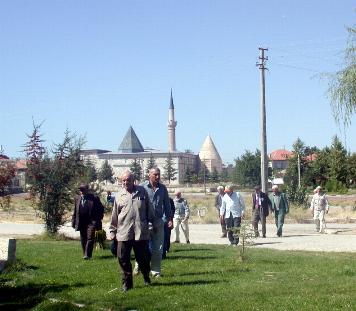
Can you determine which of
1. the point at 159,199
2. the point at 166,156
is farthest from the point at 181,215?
the point at 166,156

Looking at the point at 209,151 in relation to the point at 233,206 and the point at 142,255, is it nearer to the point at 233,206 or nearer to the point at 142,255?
the point at 233,206

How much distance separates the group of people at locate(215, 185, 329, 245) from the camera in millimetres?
18734

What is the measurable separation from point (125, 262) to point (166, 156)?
15017 centimetres

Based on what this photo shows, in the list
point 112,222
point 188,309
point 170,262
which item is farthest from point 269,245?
point 188,309

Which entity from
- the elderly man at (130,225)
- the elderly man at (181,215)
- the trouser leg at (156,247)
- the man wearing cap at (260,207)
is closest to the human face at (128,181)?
the elderly man at (130,225)

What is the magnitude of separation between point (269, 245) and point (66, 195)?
6986mm

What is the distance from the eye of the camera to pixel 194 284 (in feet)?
34.1

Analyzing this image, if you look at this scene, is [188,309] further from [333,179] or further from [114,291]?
[333,179]

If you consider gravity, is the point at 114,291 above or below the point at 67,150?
below

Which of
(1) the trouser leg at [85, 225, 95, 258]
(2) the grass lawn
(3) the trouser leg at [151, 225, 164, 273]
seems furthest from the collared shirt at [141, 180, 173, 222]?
(1) the trouser leg at [85, 225, 95, 258]

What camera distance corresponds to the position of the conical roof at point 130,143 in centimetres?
18362

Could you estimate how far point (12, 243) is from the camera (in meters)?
13.4

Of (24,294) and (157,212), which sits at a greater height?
(157,212)

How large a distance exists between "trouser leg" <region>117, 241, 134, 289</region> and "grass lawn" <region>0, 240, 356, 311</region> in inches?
7.3
